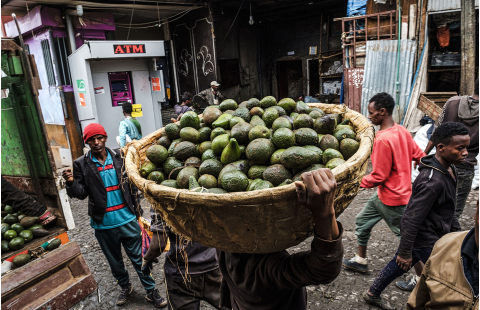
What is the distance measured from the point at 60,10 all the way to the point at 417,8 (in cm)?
850

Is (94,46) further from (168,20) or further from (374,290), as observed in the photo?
(374,290)

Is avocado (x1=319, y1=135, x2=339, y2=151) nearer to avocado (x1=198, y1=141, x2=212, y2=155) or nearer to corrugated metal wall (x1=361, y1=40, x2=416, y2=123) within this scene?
avocado (x1=198, y1=141, x2=212, y2=155)

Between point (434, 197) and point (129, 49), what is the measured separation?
7.44m

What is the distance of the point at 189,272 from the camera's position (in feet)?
8.63

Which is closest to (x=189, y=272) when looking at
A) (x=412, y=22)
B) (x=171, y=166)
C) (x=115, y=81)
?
(x=171, y=166)

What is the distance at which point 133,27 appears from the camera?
10.0 m

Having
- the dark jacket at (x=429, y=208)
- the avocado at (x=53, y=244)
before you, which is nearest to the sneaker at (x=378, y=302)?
the dark jacket at (x=429, y=208)

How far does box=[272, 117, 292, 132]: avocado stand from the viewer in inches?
77.6

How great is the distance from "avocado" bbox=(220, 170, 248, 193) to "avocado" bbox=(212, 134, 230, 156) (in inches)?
12.0

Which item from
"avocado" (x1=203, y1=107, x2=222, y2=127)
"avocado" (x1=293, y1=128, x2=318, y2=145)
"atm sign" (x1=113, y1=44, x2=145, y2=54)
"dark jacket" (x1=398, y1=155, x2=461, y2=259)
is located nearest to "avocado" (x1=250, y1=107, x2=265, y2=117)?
"avocado" (x1=203, y1=107, x2=222, y2=127)

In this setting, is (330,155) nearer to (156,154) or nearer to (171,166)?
(171,166)

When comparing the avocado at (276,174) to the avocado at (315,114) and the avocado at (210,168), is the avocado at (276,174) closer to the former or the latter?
the avocado at (210,168)

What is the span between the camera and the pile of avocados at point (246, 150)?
1.62 m

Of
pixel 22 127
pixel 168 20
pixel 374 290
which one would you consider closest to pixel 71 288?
pixel 22 127
